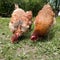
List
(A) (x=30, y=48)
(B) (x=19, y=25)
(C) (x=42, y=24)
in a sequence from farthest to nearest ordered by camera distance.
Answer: (B) (x=19, y=25), (C) (x=42, y=24), (A) (x=30, y=48)

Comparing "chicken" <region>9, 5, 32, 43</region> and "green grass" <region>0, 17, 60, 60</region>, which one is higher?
"chicken" <region>9, 5, 32, 43</region>

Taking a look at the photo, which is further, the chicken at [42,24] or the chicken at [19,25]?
the chicken at [19,25]

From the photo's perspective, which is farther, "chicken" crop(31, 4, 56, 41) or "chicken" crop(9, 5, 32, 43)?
"chicken" crop(9, 5, 32, 43)

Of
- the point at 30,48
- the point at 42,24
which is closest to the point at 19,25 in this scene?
the point at 42,24

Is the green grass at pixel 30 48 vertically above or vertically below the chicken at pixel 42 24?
below

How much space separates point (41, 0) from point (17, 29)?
6.85 m

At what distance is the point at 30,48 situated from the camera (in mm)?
7145

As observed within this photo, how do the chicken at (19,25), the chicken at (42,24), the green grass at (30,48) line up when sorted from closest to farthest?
the green grass at (30,48) < the chicken at (42,24) < the chicken at (19,25)

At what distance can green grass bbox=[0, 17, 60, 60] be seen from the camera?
670 centimetres

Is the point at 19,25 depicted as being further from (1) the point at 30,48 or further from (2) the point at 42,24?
(1) the point at 30,48

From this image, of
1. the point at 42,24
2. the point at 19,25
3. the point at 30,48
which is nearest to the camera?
the point at 30,48

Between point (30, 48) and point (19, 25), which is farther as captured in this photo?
point (19, 25)

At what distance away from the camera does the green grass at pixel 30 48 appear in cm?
670

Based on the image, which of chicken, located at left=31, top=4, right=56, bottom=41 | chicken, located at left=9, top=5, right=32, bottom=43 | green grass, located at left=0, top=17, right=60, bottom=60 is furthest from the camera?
chicken, located at left=9, top=5, right=32, bottom=43
